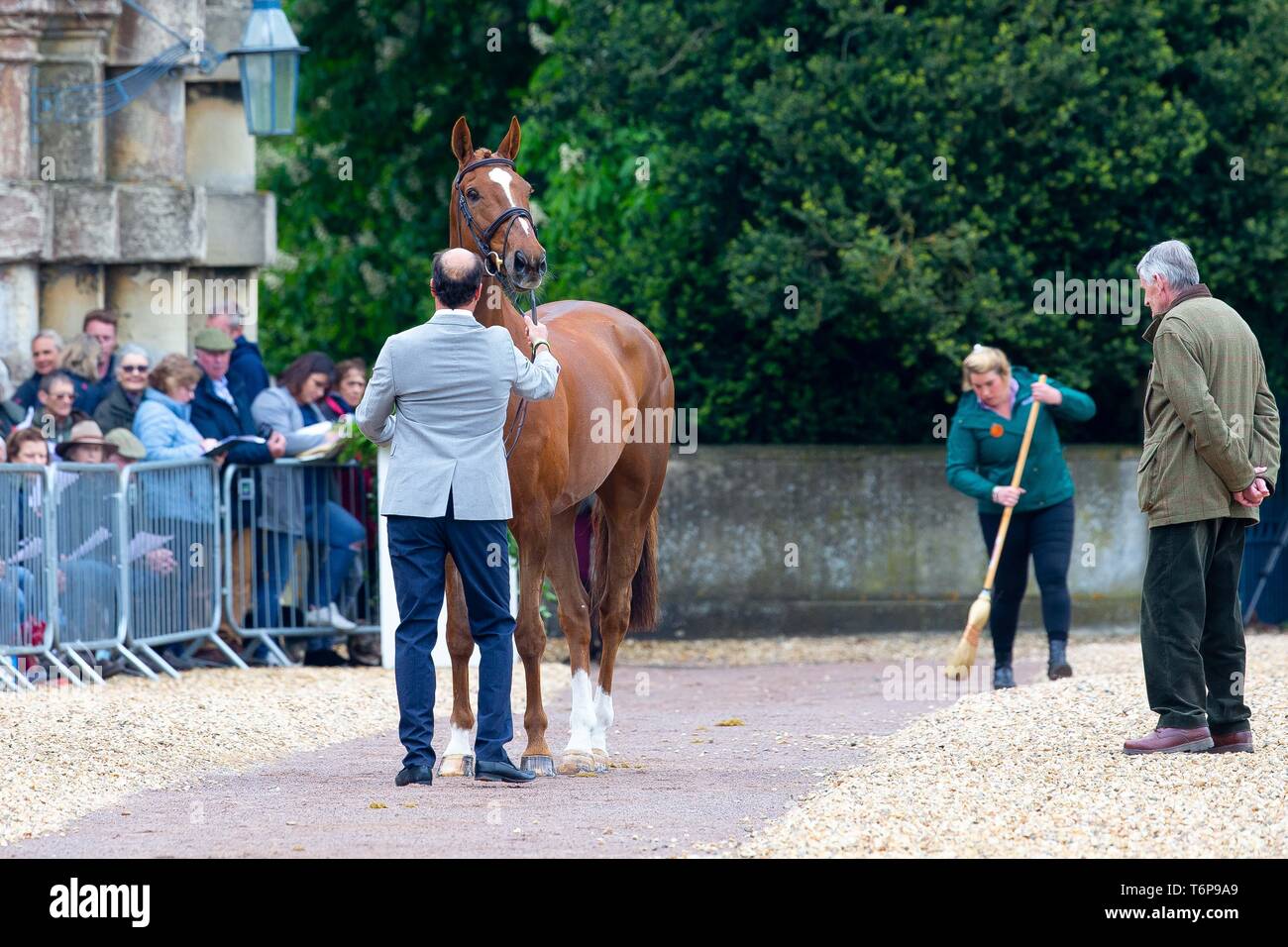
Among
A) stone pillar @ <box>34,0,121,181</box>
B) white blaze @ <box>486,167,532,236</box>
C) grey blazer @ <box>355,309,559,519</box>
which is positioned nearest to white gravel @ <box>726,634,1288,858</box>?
grey blazer @ <box>355,309,559,519</box>

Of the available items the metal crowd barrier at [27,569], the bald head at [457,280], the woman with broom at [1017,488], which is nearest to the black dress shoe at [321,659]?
the metal crowd barrier at [27,569]

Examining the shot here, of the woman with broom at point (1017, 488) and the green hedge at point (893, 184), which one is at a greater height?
the green hedge at point (893, 184)

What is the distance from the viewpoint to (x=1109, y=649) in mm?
14883

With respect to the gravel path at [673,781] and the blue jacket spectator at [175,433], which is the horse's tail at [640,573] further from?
the blue jacket spectator at [175,433]

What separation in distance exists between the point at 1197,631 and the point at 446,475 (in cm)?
305

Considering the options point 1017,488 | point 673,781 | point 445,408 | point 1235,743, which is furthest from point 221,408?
point 1235,743

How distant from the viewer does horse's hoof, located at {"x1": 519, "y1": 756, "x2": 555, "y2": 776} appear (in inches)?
345

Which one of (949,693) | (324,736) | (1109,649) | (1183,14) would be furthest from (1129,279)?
(324,736)

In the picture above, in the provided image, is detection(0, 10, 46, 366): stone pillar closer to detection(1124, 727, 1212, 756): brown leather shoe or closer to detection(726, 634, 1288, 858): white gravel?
detection(726, 634, 1288, 858): white gravel

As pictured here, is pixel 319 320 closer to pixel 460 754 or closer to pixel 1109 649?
pixel 1109 649

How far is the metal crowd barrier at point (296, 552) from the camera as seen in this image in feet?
43.8

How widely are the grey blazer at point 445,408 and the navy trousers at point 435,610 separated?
0.08 metres

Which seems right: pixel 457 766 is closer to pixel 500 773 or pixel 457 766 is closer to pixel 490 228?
pixel 500 773
